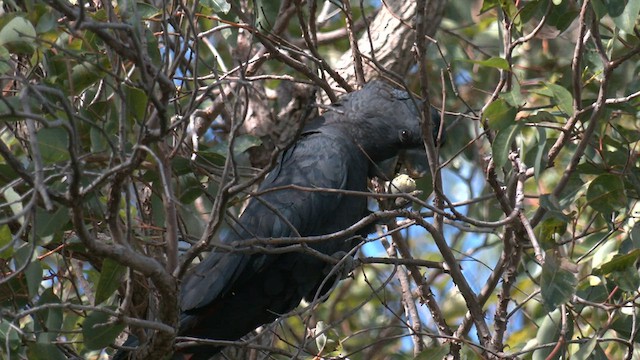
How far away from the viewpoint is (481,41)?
13.9ft

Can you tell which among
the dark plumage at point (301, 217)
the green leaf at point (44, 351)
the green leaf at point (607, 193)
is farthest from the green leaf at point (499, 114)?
the green leaf at point (44, 351)

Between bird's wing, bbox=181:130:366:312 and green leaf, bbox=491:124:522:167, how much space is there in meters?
0.79

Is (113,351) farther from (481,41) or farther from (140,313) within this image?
(481,41)

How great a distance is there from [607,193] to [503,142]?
479mm

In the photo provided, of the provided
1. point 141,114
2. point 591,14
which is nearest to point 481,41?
point 591,14

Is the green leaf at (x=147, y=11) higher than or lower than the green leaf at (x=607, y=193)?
higher

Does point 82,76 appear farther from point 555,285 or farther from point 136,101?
point 555,285

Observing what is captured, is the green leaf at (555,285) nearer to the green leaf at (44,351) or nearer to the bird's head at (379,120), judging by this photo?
the bird's head at (379,120)

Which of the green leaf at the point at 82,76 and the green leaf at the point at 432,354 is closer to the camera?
the green leaf at the point at 82,76

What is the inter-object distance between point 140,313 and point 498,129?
Result: 3.88ft

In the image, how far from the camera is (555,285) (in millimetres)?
2029

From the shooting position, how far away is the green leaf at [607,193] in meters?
2.40

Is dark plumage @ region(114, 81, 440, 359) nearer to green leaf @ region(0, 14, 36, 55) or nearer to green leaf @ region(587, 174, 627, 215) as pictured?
green leaf @ region(587, 174, 627, 215)

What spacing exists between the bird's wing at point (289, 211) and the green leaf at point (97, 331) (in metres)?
0.55
